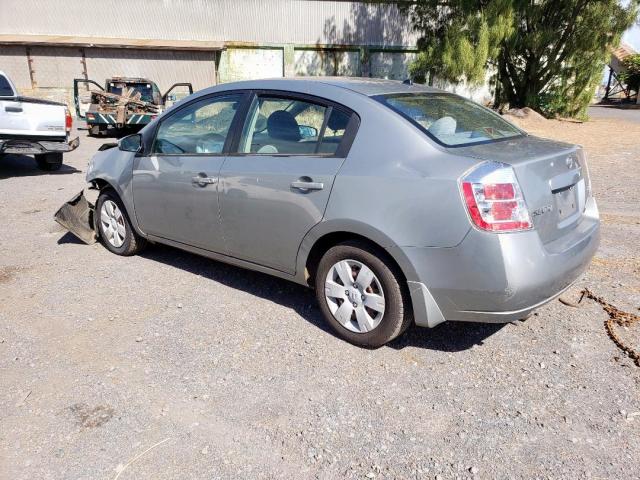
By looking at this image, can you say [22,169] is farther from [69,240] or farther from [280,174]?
[280,174]

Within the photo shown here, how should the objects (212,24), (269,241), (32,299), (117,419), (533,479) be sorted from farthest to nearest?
(212,24)
(32,299)
(269,241)
(117,419)
(533,479)

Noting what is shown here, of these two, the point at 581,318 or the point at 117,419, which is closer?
the point at 117,419

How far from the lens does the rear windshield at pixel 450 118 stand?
342 centimetres

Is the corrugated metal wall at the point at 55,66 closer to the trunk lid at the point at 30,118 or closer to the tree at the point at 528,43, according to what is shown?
the tree at the point at 528,43

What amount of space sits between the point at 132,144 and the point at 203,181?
118 cm

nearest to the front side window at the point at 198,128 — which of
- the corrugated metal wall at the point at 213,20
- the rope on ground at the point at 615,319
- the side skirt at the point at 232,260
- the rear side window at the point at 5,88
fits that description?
the side skirt at the point at 232,260

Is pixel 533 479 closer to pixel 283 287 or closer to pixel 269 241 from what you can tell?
pixel 269 241

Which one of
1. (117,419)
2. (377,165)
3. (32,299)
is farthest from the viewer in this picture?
(32,299)

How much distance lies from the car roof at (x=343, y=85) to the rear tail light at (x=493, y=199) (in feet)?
3.49

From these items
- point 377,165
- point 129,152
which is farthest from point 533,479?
point 129,152

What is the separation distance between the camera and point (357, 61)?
2902 cm

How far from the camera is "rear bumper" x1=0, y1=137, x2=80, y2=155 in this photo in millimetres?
8984

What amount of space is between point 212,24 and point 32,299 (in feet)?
87.1

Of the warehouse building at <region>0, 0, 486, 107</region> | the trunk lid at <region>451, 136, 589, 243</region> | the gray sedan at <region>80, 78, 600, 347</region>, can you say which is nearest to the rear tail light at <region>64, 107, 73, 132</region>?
the gray sedan at <region>80, 78, 600, 347</region>
